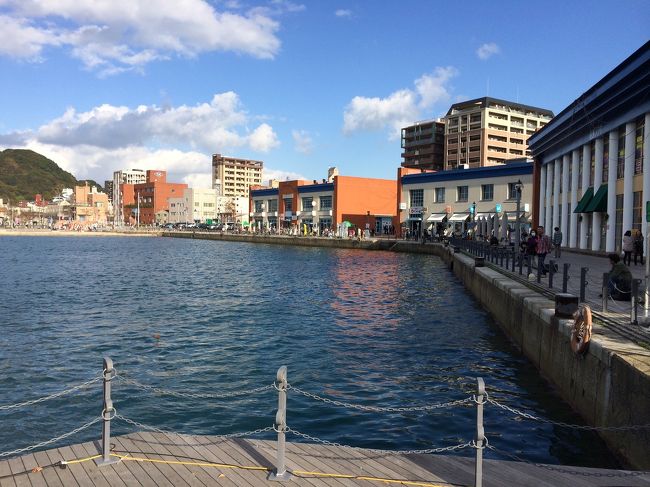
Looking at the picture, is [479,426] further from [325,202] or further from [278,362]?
[325,202]

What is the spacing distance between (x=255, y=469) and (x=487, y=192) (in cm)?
6311

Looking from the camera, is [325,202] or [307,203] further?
[307,203]

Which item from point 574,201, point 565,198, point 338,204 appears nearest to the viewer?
point 574,201

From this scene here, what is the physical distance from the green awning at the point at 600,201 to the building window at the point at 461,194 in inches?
1366

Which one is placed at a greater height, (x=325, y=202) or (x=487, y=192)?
(x=487, y=192)

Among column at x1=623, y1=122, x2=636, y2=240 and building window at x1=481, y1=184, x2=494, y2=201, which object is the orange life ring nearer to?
column at x1=623, y1=122, x2=636, y2=240

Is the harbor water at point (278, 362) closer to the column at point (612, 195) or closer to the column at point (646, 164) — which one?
the column at point (612, 195)

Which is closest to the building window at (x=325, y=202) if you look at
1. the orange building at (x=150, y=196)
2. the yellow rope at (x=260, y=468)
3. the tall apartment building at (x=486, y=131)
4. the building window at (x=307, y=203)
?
the building window at (x=307, y=203)

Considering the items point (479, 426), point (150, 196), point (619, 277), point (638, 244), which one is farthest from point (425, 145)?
point (479, 426)

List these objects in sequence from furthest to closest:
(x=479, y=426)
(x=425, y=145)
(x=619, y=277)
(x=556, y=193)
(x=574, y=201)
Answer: (x=425, y=145), (x=556, y=193), (x=574, y=201), (x=619, y=277), (x=479, y=426)

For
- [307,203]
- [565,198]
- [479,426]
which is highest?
[307,203]

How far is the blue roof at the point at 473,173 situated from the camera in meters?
61.2

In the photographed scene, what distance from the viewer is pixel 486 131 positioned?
11900cm

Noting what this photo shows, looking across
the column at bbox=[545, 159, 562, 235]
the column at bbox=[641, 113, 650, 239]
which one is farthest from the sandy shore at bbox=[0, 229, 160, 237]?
the column at bbox=[641, 113, 650, 239]
